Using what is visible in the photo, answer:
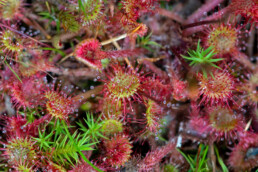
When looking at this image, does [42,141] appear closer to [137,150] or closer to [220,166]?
[137,150]

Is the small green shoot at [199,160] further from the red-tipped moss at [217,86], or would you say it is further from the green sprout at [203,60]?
the green sprout at [203,60]

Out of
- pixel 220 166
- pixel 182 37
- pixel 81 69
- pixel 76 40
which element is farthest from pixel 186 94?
pixel 76 40

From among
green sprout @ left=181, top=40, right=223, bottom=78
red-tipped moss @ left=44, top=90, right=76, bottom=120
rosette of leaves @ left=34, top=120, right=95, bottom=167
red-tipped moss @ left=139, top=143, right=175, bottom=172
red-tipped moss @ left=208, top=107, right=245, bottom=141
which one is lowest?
red-tipped moss @ left=139, top=143, right=175, bottom=172

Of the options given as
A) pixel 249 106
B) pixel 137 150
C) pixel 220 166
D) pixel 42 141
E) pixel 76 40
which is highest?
pixel 76 40

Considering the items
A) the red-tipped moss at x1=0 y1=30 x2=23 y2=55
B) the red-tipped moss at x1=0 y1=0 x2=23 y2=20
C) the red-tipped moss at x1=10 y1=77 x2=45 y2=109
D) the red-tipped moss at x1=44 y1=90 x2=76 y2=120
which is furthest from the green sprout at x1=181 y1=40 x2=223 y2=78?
the red-tipped moss at x1=0 y1=0 x2=23 y2=20

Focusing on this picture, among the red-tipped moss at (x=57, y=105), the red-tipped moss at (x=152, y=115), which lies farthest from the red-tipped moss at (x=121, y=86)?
the red-tipped moss at (x=57, y=105)

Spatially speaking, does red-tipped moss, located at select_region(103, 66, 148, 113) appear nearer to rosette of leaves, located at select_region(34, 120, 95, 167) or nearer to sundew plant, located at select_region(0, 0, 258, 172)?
sundew plant, located at select_region(0, 0, 258, 172)

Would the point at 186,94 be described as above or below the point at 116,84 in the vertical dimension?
below

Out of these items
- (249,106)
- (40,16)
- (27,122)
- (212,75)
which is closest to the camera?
(212,75)
